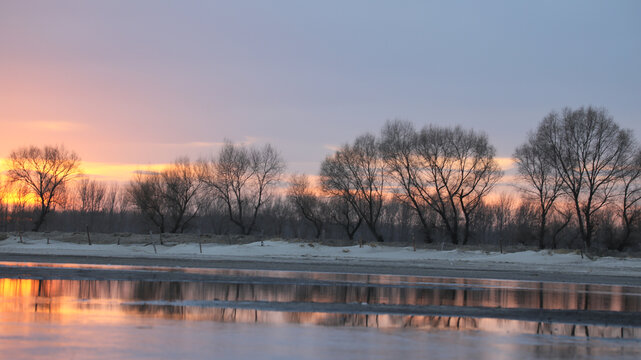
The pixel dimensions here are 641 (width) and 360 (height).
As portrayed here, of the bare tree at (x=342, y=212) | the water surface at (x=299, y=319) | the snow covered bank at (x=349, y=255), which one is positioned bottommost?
the snow covered bank at (x=349, y=255)

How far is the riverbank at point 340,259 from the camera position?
3628cm

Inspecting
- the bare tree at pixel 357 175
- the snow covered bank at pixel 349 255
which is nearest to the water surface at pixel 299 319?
the snow covered bank at pixel 349 255

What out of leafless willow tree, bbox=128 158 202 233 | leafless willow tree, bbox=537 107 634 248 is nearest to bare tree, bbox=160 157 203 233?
leafless willow tree, bbox=128 158 202 233

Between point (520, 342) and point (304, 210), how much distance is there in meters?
66.3

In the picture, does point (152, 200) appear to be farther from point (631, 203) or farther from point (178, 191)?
point (631, 203)

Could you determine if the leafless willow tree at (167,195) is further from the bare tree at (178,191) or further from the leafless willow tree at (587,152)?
the leafless willow tree at (587,152)

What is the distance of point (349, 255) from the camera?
51.3 m

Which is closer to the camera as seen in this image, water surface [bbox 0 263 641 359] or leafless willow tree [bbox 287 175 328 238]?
water surface [bbox 0 263 641 359]

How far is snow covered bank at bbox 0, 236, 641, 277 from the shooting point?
43.3 m

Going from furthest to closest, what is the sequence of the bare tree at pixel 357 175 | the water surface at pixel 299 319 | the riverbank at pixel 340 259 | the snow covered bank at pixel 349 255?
1. the bare tree at pixel 357 175
2. the snow covered bank at pixel 349 255
3. the riverbank at pixel 340 259
4. the water surface at pixel 299 319

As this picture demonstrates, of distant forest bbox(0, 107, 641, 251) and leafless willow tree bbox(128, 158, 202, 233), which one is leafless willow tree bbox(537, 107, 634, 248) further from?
leafless willow tree bbox(128, 158, 202, 233)

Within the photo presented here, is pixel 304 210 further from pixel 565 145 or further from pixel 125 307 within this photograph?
pixel 125 307

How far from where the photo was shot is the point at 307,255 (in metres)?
50.0

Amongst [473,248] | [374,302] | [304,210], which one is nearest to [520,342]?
[374,302]
